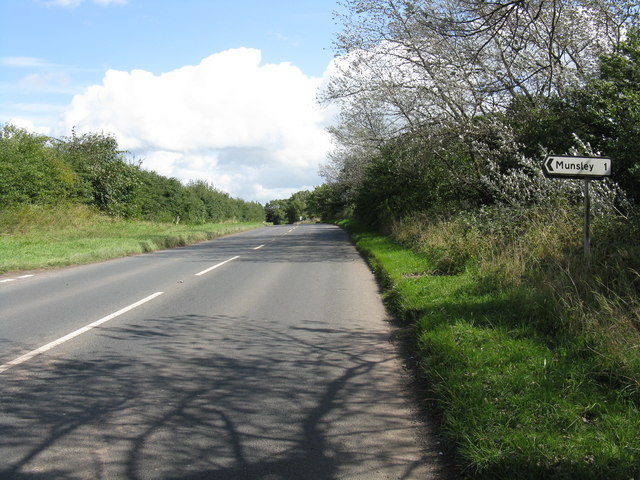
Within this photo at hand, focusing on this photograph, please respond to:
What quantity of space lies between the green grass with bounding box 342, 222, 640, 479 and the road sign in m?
1.57

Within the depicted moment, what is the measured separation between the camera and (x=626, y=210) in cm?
1003

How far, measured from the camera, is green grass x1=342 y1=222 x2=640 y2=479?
3.30 m

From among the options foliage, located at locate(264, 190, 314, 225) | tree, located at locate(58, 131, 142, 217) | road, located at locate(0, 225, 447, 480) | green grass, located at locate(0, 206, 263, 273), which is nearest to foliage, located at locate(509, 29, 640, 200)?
road, located at locate(0, 225, 447, 480)

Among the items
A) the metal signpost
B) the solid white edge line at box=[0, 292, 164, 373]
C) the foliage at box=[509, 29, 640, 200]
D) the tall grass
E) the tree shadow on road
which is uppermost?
the foliage at box=[509, 29, 640, 200]

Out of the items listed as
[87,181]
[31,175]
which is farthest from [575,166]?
[87,181]

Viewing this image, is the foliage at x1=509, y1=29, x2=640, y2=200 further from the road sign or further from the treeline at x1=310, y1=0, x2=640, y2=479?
the road sign

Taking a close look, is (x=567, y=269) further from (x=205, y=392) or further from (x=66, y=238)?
(x=66, y=238)

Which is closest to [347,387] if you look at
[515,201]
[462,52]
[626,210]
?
[626,210]

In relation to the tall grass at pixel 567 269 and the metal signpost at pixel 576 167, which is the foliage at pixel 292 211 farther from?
the metal signpost at pixel 576 167

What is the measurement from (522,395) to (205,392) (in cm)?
264

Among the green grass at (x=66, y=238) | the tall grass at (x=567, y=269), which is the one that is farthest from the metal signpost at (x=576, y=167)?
the green grass at (x=66, y=238)

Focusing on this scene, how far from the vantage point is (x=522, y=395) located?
4230mm

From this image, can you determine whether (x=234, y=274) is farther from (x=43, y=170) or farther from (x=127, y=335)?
(x=43, y=170)

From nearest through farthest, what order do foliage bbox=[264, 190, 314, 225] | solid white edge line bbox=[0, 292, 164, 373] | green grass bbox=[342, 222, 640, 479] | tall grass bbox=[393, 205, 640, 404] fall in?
green grass bbox=[342, 222, 640, 479] < tall grass bbox=[393, 205, 640, 404] < solid white edge line bbox=[0, 292, 164, 373] < foliage bbox=[264, 190, 314, 225]
